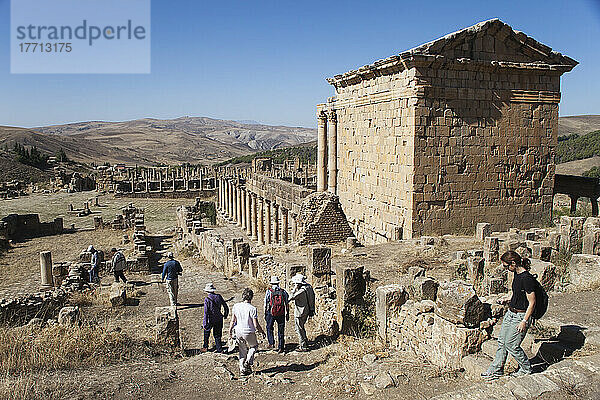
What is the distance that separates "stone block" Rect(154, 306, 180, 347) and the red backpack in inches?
72.1

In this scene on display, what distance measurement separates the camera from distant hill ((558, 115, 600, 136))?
93.9 meters

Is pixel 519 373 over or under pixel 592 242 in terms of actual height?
under

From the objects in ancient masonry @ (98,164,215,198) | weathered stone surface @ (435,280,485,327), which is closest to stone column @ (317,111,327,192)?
weathered stone surface @ (435,280,485,327)

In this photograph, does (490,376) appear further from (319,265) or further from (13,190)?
(13,190)

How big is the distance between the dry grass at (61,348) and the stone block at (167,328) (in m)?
0.25

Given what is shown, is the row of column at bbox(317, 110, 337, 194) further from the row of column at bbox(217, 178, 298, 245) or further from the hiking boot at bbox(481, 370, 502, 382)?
the hiking boot at bbox(481, 370, 502, 382)

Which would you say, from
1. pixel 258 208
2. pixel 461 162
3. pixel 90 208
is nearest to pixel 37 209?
pixel 90 208

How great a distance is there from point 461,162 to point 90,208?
31.4 meters

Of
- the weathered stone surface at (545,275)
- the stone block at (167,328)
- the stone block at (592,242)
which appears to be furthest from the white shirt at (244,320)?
the stone block at (592,242)

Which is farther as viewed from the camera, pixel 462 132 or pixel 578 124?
pixel 578 124

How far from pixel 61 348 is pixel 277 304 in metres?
3.36

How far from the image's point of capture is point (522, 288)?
17.6ft

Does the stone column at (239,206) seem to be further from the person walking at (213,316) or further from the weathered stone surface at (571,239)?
the person walking at (213,316)

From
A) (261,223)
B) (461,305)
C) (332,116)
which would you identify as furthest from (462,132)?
(261,223)
